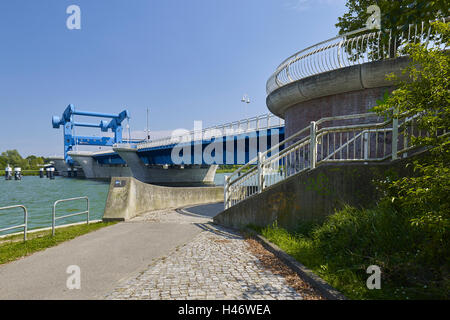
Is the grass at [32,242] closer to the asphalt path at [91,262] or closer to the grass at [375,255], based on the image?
the asphalt path at [91,262]

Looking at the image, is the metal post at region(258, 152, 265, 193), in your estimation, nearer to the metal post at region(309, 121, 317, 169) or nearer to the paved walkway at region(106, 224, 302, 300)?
the metal post at region(309, 121, 317, 169)

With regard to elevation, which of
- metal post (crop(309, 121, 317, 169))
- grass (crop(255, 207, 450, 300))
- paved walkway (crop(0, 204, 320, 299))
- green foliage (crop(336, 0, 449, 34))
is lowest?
paved walkway (crop(0, 204, 320, 299))

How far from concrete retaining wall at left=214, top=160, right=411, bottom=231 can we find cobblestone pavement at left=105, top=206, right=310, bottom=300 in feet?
4.78

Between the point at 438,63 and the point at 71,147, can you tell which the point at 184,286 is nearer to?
the point at 438,63

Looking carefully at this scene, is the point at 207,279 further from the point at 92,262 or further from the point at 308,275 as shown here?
the point at 92,262

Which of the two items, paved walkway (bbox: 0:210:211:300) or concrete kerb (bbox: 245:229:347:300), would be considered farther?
paved walkway (bbox: 0:210:211:300)

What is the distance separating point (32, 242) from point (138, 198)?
433 centimetres

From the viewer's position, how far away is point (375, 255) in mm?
3744

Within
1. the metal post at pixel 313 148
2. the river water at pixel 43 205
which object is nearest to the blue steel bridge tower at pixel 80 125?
the river water at pixel 43 205

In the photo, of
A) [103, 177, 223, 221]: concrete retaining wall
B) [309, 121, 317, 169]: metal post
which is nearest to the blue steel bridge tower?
[103, 177, 223, 221]: concrete retaining wall

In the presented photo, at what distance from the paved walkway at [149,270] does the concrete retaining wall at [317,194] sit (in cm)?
112

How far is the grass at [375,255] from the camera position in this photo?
321 cm

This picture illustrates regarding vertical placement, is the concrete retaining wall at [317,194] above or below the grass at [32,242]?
above

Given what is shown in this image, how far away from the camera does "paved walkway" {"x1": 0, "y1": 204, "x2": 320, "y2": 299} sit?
354 cm
